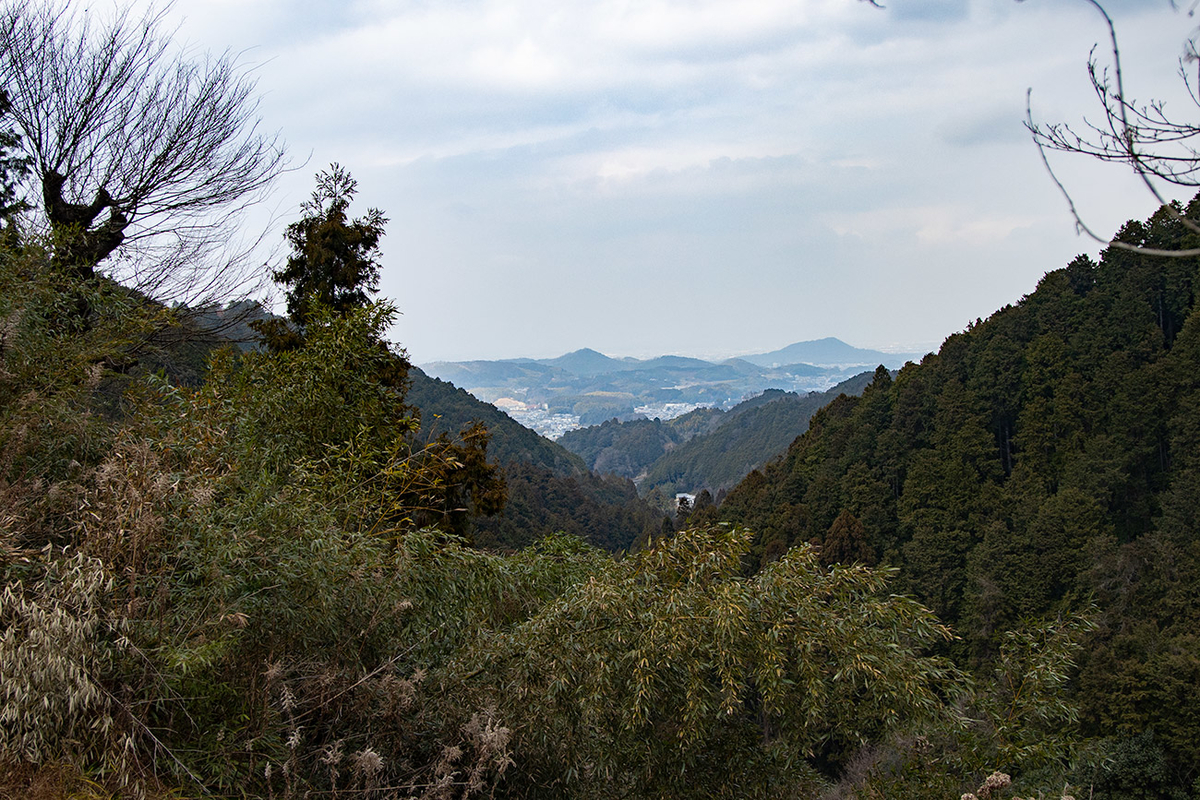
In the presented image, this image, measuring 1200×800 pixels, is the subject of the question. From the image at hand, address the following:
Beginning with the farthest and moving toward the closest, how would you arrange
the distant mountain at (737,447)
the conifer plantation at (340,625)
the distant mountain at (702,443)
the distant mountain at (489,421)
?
1. the distant mountain at (702,443)
2. the distant mountain at (737,447)
3. the distant mountain at (489,421)
4. the conifer plantation at (340,625)

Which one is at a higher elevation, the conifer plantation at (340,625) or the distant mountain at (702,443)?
the conifer plantation at (340,625)

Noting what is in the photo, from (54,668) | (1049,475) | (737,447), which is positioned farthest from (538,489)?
(737,447)

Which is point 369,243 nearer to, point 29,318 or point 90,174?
point 90,174

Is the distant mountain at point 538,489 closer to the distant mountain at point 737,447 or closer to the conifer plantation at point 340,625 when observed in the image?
the conifer plantation at point 340,625

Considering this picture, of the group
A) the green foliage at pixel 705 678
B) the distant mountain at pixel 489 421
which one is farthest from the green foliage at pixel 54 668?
the distant mountain at pixel 489 421

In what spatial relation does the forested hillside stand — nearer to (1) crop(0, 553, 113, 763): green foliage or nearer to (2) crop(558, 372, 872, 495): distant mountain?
(1) crop(0, 553, 113, 763): green foliage

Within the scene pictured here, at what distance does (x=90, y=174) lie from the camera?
588 cm

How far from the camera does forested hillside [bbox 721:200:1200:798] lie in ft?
65.1

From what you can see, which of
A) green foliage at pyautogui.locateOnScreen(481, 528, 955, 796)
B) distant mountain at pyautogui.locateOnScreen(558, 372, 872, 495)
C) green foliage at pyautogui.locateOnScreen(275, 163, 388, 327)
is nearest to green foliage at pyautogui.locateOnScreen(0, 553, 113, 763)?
green foliage at pyautogui.locateOnScreen(481, 528, 955, 796)

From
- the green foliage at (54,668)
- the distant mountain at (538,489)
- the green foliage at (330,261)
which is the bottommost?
the distant mountain at (538,489)

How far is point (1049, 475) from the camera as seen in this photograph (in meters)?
26.3

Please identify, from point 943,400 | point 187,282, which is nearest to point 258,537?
point 187,282

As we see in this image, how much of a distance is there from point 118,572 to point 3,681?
1.72 feet

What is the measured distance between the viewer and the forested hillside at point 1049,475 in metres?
19.8
